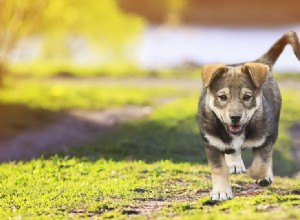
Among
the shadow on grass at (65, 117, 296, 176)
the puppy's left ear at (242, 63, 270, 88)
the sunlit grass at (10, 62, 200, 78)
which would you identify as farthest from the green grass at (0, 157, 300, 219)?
the sunlit grass at (10, 62, 200, 78)

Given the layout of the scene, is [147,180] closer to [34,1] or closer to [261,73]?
[261,73]

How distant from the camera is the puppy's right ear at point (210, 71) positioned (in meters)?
9.46

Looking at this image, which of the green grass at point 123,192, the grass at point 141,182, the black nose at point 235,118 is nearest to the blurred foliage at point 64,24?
the grass at point 141,182

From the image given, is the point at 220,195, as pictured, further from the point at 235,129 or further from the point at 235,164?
the point at 235,164

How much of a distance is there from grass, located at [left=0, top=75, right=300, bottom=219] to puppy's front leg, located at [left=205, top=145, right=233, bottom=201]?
0.16 metres

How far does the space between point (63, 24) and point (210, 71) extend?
890 inches

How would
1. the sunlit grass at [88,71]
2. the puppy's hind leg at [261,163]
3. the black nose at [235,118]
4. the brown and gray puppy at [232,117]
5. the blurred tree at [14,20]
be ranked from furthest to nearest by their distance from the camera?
the sunlit grass at [88,71], the blurred tree at [14,20], the puppy's hind leg at [261,163], the brown and gray puppy at [232,117], the black nose at [235,118]

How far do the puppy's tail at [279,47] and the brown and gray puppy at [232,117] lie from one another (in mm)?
1128

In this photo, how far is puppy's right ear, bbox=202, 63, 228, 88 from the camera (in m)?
9.46

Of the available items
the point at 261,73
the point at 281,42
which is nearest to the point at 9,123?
the point at 281,42

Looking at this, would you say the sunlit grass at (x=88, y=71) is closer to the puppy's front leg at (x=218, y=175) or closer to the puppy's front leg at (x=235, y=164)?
the puppy's front leg at (x=235, y=164)

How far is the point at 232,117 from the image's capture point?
914cm

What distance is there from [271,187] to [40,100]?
48.5 feet

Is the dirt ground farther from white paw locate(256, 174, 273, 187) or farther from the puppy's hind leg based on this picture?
the puppy's hind leg
